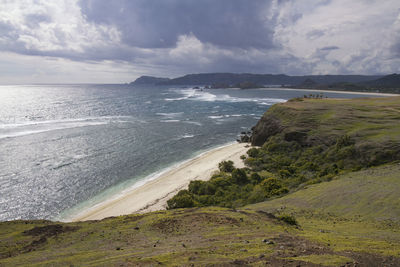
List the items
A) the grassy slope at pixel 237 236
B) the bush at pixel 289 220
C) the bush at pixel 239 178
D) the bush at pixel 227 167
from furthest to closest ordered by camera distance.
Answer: the bush at pixel 227 167
the bush at pixel 239 178
the bush at pixel 289 220
the grassy slope at pixel 237 236

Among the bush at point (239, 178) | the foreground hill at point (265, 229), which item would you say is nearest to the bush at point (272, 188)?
the foreground hill at point (265, 229)

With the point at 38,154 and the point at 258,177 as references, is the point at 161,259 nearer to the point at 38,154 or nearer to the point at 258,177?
the point at 258,177

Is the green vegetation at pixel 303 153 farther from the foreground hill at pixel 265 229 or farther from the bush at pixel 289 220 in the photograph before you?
the bush at pixel 289 220

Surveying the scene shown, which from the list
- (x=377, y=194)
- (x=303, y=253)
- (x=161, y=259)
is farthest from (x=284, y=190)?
(x=161, y=259)

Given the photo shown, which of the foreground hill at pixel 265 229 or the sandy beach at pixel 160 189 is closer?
the foreground hill at pixel 265 229

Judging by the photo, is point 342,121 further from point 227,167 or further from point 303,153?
point 227,167

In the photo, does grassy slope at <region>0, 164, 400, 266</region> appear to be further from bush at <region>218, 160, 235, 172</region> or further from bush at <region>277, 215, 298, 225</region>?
bush at <region>218, 160, 235, 172</region>

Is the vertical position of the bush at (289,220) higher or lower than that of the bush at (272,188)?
higher
